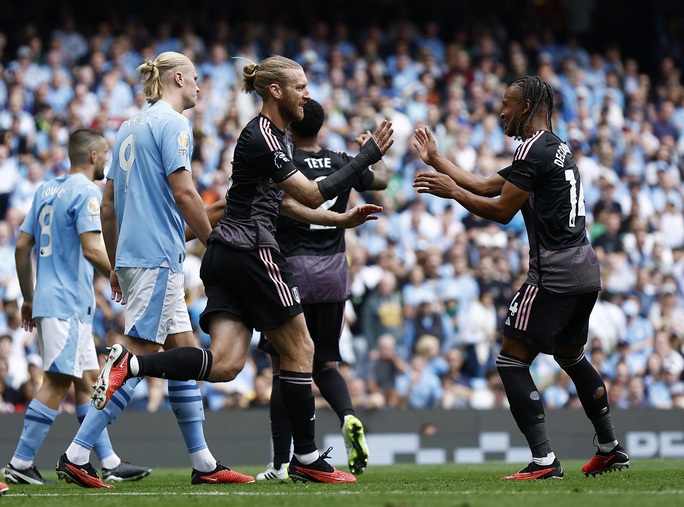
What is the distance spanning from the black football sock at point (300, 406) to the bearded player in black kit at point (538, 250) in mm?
1251

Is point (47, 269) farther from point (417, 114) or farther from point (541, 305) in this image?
point (417, 114)

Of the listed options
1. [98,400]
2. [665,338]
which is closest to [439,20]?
[665,338]

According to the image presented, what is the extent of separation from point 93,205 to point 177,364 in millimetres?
1971

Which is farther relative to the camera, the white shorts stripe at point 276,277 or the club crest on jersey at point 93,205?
the club crest on jersey at point 93,205

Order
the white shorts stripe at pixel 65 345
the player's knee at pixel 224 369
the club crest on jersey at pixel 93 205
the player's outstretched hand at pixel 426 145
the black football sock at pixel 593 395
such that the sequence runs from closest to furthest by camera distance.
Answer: the player's knee at pixel 224 369, the player's outstretched hand at pixel 426 145, the black football sock at pixel 593 395, the white shorts stripe at pixel 65 345, the club crest on jersey at pixel 93 205

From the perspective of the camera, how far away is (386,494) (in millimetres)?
5602

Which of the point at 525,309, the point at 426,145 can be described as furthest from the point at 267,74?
the point at 525,309

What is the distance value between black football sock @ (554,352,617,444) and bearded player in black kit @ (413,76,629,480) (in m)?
0.21

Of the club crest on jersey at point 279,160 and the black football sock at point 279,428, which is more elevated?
the club crest on jersey at point 279,160

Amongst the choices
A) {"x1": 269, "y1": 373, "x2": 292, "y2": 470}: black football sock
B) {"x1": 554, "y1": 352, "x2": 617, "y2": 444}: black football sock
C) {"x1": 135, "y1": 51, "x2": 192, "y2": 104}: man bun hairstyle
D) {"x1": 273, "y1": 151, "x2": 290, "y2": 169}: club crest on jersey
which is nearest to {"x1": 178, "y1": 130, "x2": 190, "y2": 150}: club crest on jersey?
{"x1": 135, "y1": 51, "x2": 192, "y2": 104}: man bun hairstyle

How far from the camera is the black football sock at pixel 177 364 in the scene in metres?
5.97

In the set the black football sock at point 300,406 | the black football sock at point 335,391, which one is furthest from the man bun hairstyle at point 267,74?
the black football sock at point 335,391

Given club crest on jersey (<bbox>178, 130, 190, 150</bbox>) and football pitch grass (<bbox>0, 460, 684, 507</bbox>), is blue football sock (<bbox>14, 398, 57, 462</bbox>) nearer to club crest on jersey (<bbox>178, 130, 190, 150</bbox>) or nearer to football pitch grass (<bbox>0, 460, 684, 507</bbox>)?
football pitch grass (<bbox>0, 460, 684, 507</bbox>)

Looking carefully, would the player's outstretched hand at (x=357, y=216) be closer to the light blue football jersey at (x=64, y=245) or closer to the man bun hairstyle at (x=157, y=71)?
the man bun hairstyle at (x=157, y=71)
